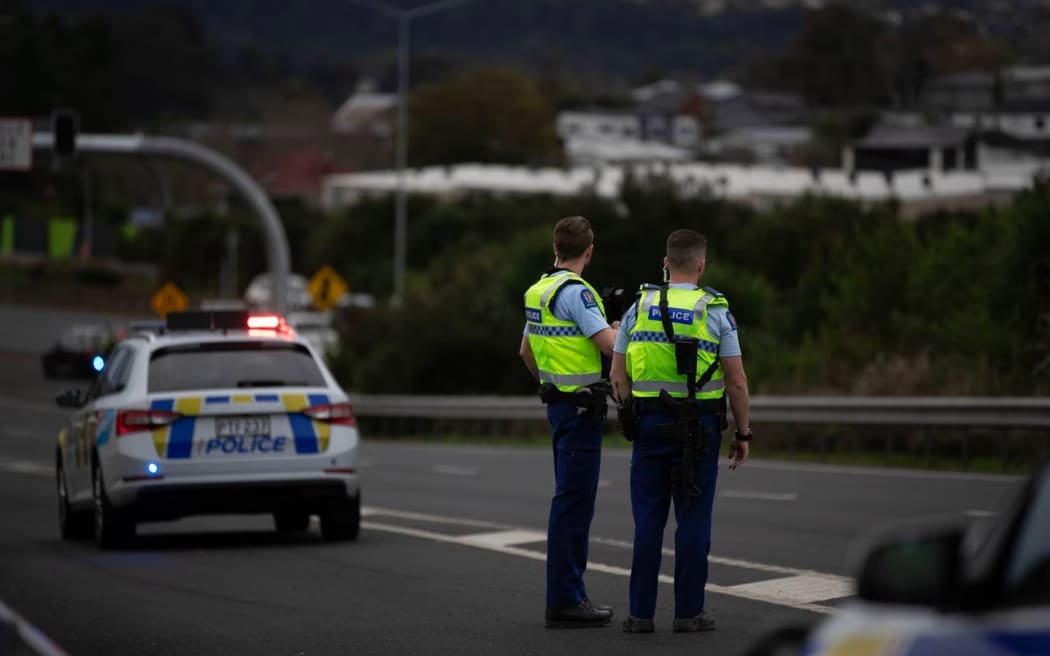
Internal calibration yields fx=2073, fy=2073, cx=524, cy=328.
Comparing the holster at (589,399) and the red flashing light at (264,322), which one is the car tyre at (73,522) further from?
the holster at (589,399)

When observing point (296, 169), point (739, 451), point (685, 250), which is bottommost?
point (739, 451)

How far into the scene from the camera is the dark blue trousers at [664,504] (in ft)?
29.7

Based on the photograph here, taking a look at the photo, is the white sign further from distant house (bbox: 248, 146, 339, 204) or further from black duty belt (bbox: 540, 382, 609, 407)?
distant house (bbox: 248, 146, 339, 204)

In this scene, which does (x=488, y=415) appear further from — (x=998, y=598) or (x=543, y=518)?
(x=998, y=598)

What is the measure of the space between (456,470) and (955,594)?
2074 centimetres

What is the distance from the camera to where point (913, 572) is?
3.88 metres

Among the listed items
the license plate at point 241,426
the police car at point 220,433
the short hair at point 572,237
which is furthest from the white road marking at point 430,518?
the short hair at point 572,237

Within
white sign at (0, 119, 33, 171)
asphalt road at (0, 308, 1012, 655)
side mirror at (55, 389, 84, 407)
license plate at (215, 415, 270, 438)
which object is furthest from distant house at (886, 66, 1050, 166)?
license plate at (215, 415, 270, 438)

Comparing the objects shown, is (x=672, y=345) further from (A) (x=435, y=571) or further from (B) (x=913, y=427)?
(B) (x=913, y=427)

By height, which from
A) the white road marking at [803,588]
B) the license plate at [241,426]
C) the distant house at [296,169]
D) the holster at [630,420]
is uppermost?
the distant house at [296,169]

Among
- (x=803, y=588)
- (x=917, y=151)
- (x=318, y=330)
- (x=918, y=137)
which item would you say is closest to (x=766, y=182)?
(x=917, y=151)

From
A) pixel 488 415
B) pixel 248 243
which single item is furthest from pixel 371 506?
pixel 248 243

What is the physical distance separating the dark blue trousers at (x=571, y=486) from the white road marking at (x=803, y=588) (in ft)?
4.94

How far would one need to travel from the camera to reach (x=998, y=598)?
12.9 ft
